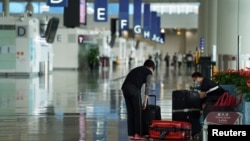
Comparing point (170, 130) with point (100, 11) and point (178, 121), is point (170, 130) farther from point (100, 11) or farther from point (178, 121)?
point (100, 11)

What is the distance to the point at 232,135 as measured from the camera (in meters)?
5.59

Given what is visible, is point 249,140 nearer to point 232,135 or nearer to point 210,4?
point 232,135

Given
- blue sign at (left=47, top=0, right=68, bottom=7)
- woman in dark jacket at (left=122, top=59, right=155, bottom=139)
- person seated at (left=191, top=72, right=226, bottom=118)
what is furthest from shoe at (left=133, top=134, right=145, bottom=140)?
blue sign at (left=47, top=0, right=68, bottom=7)

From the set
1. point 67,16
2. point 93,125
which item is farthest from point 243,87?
point 67,16

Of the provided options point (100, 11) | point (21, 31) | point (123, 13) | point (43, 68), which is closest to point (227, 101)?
point (100, 11)

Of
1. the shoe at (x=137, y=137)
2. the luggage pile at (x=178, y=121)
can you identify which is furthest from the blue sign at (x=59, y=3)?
the shoe at (x=137, y=137)

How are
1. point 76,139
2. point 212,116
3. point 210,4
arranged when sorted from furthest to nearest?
point 210,4, point 76,139, point 212,116

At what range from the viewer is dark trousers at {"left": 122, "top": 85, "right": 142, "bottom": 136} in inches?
447

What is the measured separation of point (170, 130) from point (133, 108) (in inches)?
34.0

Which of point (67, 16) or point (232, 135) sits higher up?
point (67, 16)

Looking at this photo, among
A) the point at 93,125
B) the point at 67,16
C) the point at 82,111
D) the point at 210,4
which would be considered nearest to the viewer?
the point at 93,125

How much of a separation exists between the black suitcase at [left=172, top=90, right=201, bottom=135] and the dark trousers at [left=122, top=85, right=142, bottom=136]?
2.70 feet

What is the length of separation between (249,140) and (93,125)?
26.1 ft

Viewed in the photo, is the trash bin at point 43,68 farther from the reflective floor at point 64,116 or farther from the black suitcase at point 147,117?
the black suitcase at point 147,117
